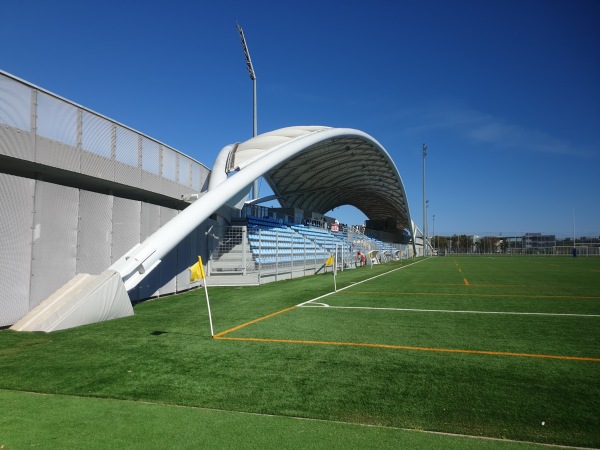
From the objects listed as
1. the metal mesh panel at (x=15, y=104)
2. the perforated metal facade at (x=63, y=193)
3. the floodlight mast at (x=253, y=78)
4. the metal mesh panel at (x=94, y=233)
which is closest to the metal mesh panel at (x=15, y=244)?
the perforated metal facade at (x=63, y=193)

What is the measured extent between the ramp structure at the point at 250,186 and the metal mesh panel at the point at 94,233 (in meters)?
0.84

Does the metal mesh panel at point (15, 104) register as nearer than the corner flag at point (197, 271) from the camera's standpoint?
No

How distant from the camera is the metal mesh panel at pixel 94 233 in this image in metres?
11.1

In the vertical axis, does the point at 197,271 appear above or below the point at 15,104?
below

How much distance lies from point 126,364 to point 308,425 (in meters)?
3.29

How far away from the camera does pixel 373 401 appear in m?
4.58

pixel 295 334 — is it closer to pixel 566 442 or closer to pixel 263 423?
pixel 263 423

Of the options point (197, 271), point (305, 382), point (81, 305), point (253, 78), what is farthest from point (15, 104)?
point (253, 78)

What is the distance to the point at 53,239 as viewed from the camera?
10.0 metres

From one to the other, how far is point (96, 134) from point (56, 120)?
1.57 m

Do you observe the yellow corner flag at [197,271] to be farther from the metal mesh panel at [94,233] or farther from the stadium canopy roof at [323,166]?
the stadium canopy roof at [323,166]

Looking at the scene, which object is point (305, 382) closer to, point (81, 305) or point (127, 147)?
point (81, 305)

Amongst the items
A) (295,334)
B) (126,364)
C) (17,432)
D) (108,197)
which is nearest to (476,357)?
(295,334)

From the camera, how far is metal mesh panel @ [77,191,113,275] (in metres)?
11.1
